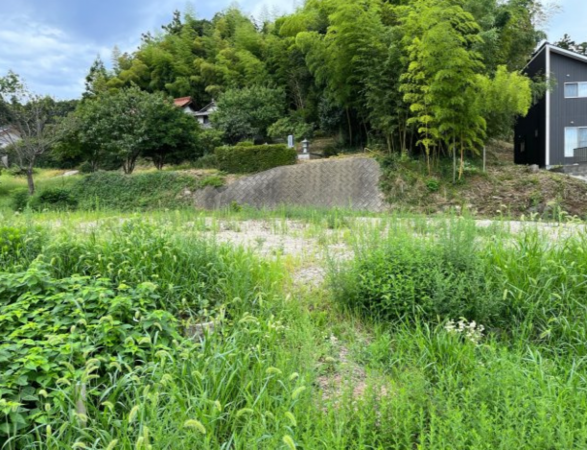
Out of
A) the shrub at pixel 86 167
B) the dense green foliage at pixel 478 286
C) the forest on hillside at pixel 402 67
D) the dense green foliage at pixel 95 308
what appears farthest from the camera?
the shrub at pixel 86 167

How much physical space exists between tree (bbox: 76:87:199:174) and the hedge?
327 centimetres

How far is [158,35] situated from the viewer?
2942 centimetres

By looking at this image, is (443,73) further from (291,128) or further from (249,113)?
(249,113)

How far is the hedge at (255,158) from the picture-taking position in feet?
42.8

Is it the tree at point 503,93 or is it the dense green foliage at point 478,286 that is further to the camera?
the tree at point 503,93

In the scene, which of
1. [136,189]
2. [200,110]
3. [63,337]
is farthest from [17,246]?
[200,110]

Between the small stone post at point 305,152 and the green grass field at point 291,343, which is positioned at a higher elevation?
the small stone post at point 305,152

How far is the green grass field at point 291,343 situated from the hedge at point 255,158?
33.8 ft

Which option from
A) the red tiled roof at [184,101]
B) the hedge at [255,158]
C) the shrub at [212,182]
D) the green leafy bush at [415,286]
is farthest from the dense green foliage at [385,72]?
the green leafy bush at [415,286]

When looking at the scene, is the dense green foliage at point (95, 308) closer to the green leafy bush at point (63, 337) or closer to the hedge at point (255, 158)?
the green leafy bush at point (63, 337)

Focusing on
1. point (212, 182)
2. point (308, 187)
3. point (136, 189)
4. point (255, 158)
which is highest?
point (255, 158)

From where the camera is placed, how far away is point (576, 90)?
527 inches

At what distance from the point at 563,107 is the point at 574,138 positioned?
1146 millimetres

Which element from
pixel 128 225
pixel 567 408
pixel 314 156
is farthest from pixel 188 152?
pixel 567 408
